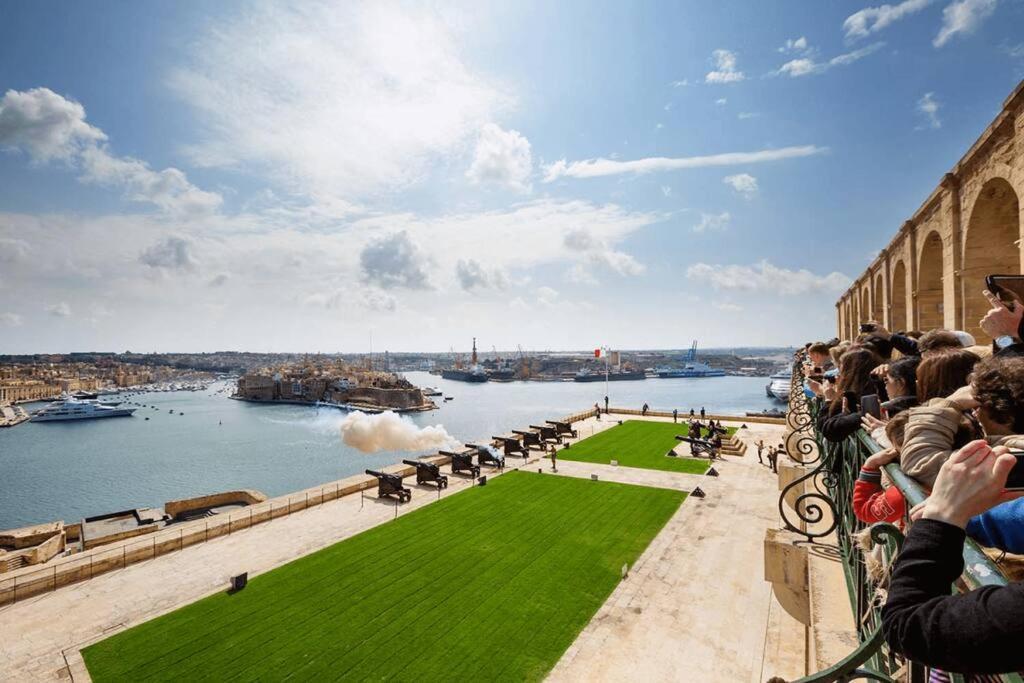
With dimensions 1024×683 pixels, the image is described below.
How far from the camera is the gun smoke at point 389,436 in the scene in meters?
64.8

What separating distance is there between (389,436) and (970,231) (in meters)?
67.9

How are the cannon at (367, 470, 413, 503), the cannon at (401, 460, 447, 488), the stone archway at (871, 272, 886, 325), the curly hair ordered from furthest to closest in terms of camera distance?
1. the cannon at (401, 460, 447, 488)
2. the stone archway at (871, 272, 886, 325)
3. the cannon at (367, 470, 413, 503)
4. the curly hair

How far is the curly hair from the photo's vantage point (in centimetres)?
203

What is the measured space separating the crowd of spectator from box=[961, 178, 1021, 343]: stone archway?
11.0 metres

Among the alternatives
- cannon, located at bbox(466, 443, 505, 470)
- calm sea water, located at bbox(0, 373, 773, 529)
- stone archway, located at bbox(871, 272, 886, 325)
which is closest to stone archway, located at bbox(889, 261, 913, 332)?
stone archway, located at bbox(871, 272, 886, 325)

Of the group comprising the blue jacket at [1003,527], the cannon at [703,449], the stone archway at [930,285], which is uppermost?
the stone archway at [930,285]

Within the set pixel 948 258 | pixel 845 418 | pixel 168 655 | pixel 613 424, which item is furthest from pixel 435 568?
pixel 613 424

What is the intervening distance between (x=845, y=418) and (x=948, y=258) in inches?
510

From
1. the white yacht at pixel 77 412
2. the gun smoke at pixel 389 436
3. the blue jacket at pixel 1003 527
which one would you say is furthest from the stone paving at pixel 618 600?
the white yacht at pixel 77 412

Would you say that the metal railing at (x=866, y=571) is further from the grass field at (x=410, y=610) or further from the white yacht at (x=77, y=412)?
the white yacht at (x=77, y=412)

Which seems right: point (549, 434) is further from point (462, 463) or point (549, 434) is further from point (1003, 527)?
point (1003, 527)

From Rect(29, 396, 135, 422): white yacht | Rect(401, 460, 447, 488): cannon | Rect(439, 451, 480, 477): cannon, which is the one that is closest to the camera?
Rect(401, 460, 447, 488): cannon

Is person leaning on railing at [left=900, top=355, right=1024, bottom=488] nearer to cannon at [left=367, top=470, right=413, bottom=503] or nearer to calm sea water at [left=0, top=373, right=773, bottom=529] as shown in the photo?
cannon at [left=367, top=470, right=413, bottom=503]

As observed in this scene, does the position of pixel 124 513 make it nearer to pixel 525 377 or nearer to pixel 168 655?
pixel 168 655
